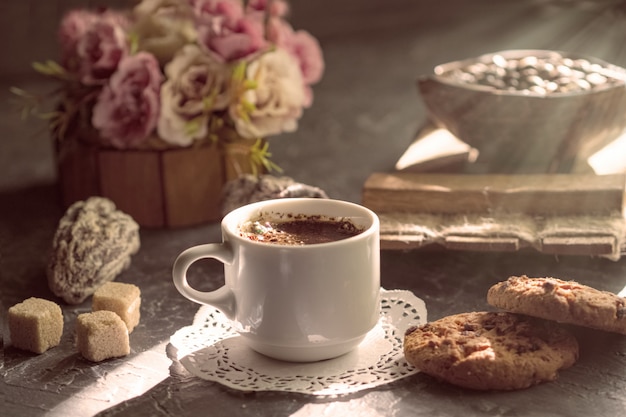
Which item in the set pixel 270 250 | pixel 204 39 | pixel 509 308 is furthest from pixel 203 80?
pixel 509 308

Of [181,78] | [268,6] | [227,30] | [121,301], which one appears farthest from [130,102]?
[121,301]

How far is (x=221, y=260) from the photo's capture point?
42.4 inches

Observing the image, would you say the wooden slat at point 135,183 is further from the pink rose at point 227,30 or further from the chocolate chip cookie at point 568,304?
the chocolate chip cookie at point 568,304

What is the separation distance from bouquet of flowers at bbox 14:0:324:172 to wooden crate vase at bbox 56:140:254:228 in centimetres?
2

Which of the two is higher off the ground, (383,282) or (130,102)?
(130,102)

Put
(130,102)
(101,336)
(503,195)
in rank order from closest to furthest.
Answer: (101,336)
(503,195)
(130,102)

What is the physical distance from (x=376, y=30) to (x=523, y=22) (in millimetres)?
502

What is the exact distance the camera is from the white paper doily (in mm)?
1027

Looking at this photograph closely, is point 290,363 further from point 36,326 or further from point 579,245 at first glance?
point 579,245

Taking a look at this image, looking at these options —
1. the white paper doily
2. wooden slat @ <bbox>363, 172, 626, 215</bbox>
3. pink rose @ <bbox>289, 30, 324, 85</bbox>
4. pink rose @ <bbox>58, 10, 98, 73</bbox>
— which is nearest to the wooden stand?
wooden slat @ <bbox>363, 172, 626, 215</bbox>

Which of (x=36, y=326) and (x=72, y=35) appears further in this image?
(x=72, y=35)

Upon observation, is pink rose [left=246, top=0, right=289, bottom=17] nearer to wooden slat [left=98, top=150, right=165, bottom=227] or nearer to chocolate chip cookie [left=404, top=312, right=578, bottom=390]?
wooden slat [left=98, top=150, right=165, bottom=227]

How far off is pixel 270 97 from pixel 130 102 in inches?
9.4

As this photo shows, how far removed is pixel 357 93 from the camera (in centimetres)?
243
